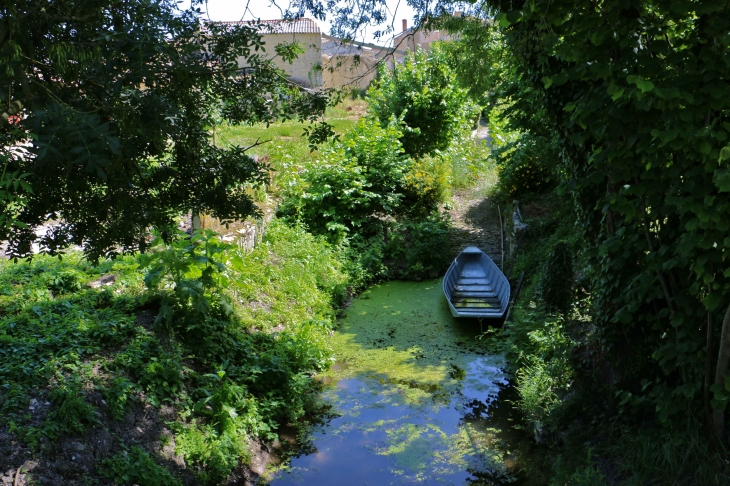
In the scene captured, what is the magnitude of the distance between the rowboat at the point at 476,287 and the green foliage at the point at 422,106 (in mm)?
5376

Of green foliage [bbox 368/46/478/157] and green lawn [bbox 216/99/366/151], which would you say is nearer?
green lawn [bbox 216/99/366/151]

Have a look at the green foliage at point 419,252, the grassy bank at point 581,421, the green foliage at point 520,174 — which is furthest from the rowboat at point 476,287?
the green foliage at point 520,174

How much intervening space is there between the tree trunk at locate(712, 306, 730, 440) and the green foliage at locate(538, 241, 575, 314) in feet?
11.6

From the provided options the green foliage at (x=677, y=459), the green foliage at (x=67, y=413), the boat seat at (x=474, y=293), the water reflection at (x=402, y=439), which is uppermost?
the green foliage at (x=67, y=413)

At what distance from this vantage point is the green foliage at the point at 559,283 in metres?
8.47

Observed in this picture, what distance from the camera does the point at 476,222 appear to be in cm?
1634

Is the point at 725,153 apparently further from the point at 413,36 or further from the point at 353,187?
the point at 353,187

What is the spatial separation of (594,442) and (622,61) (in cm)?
357

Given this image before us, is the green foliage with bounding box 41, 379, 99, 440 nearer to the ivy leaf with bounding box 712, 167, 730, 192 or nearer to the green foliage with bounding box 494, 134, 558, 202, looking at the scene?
the ivy leaf with bounding box 712, 167, 730, 192

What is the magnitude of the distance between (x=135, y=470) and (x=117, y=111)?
310cm

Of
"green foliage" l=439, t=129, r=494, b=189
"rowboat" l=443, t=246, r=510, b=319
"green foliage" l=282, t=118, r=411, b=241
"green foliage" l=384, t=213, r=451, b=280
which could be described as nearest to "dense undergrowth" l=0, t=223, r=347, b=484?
"rowboat" l=443, t=246, r=510, b=319

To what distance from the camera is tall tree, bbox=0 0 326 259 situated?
13.7 feet

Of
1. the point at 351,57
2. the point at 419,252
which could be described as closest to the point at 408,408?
the point at 419,252

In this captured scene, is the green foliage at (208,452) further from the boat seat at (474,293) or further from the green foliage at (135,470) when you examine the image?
the boat seat at (474,293)
